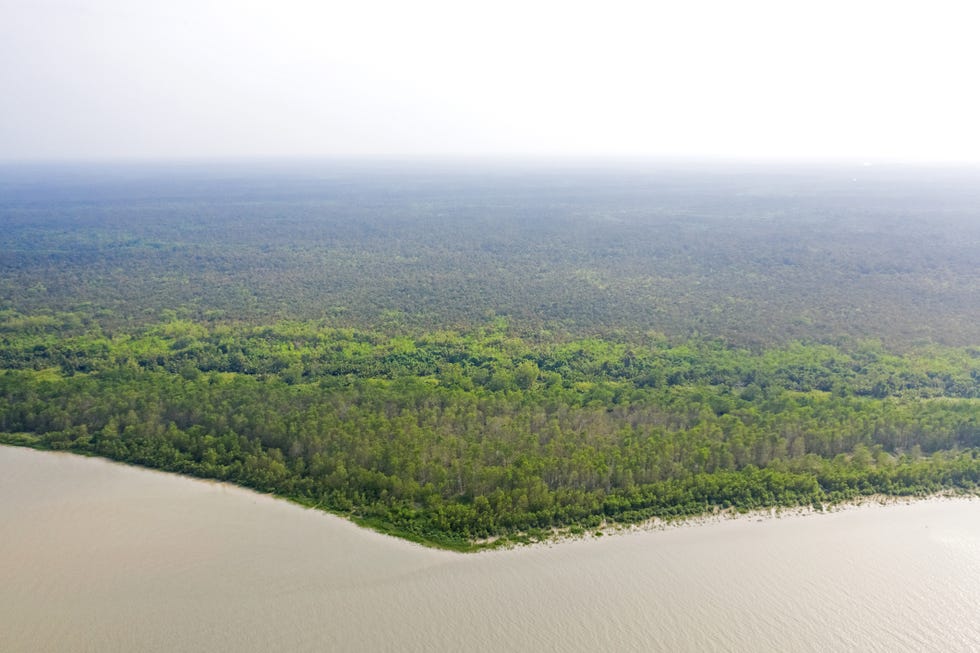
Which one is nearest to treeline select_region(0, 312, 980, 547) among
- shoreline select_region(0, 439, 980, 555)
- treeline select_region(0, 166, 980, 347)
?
shoreline select_region(0, 439, 980, 555)

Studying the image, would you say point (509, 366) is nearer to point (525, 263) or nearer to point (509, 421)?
point (509, 421)

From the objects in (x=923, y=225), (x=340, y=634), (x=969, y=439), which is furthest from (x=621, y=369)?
(x=923, y=225)

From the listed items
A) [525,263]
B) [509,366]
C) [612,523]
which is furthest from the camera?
[525,263]

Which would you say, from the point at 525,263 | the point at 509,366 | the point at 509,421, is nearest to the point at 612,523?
the point at 509,421

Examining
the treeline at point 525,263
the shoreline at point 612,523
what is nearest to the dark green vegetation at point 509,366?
the shoreline at point 612,523

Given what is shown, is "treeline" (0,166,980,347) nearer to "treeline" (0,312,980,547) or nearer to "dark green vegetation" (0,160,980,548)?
"dark green vegetation" (0,160,980,548)

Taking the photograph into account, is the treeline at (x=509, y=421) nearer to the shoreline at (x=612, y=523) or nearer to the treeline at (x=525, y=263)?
the shoreline at (x=612, y=523)
